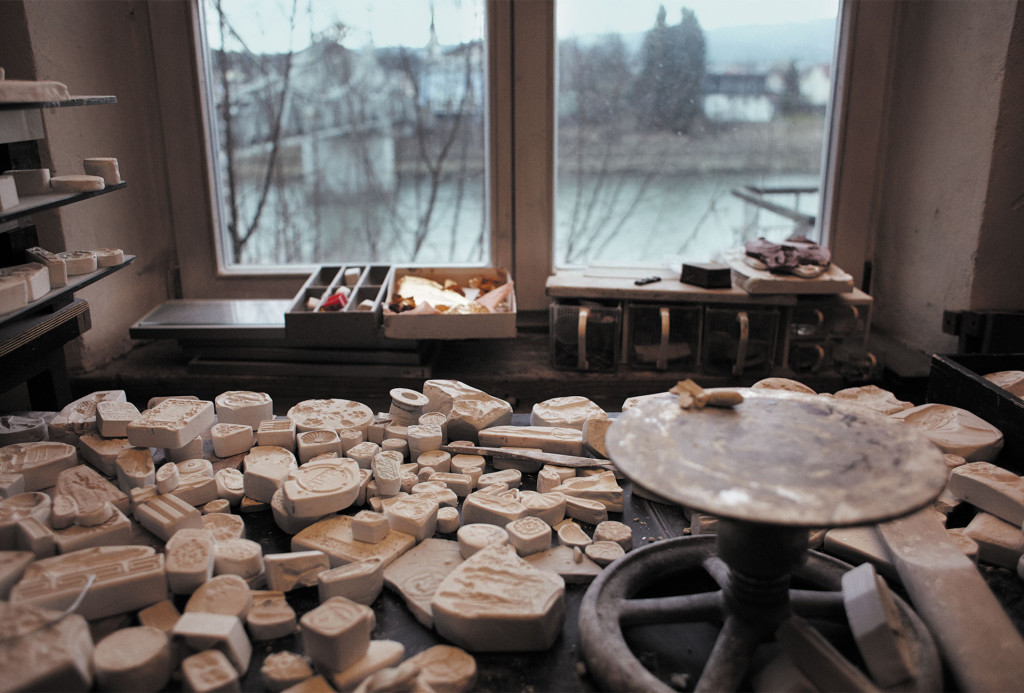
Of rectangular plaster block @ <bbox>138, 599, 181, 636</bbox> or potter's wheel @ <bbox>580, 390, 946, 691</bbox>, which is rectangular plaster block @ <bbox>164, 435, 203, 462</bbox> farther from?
potter's wheel @ <bbox>580, 390, 946, 691</bbox>

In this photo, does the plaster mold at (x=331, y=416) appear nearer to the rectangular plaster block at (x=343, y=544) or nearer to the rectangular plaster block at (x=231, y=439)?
the rectangular plaster block at (x=231, y=439)

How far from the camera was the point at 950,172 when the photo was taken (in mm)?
3455

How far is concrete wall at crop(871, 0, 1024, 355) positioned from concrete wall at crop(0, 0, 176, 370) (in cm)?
373

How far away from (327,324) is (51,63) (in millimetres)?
1555

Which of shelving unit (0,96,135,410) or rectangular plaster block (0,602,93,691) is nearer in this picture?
rectangular plaster block (0,602,93,691)

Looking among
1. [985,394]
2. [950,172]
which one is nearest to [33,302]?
[985,394]

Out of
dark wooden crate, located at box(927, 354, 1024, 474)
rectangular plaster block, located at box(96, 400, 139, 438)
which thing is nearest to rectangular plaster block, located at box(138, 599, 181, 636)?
rectangular plaster block, located at box(96, 400, 139, 438)

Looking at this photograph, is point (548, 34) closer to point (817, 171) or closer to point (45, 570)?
point (817, 171)

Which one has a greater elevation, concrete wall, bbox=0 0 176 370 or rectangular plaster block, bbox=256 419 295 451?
concrete wall, bbox=0 0 176 370

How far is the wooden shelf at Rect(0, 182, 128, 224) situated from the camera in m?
1.97

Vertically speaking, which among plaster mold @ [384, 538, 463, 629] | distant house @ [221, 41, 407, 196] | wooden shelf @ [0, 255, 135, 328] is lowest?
plaster mold @ [384, 538, 463, 629]

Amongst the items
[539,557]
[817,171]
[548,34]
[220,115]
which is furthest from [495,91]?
[539,557]

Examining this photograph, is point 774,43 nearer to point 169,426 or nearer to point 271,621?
point 169,426

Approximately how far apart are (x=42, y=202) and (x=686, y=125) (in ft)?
9.85
